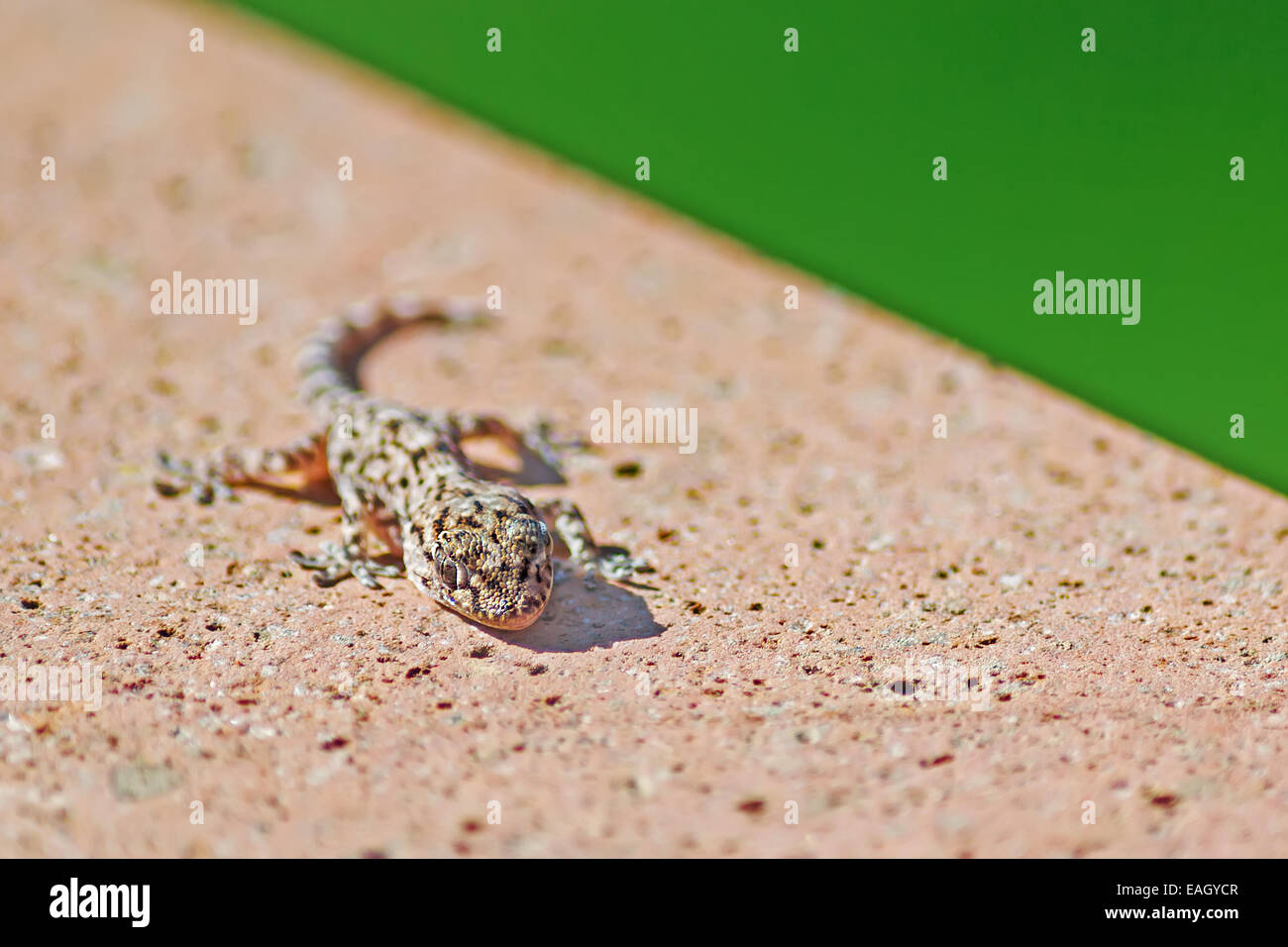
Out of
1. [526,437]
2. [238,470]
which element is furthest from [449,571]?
[238,470]

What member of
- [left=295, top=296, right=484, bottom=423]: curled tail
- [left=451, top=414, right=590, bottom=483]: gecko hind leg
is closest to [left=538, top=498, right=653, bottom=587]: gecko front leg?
[left=451, top=414, right=590, bottom=483]: gecko hind leg

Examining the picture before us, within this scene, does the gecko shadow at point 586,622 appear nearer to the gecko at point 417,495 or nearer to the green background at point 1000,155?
the gecko at point 417,495

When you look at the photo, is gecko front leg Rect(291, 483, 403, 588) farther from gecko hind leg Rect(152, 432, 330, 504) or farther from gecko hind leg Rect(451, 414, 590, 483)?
gecko hind leg Rect(451, 414, 590, 483)

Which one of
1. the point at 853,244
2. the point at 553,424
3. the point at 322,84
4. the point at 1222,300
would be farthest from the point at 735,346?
the point at 322,84

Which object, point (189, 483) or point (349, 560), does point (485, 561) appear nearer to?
point (349, 560)

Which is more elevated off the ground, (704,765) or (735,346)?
(735,346)

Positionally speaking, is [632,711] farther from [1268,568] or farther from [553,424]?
[1268,568]
